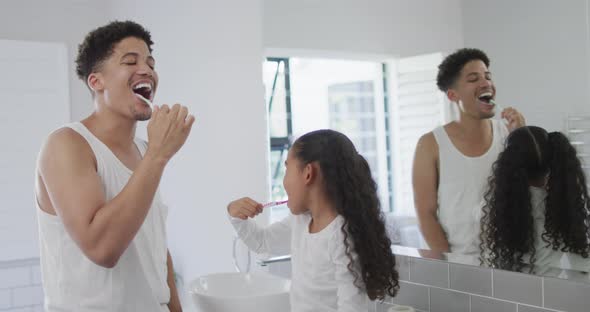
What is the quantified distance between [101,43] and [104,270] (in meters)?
0.58

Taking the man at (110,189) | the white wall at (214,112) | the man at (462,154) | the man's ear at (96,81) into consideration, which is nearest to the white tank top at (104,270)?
the man at (110,189)

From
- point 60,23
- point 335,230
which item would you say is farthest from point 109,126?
point 60,23

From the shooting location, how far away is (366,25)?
7.26 ft

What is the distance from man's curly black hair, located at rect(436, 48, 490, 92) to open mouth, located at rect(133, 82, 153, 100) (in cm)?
87

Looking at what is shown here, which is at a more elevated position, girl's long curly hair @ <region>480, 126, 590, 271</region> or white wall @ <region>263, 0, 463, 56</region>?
white wall @ <region>263, 0, 463, 56</region>

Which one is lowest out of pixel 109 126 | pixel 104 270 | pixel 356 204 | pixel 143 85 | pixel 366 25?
pixel 104 270

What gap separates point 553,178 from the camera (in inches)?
63.1

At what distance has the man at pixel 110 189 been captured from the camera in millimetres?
1286

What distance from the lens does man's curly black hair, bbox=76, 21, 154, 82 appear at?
5.12ft

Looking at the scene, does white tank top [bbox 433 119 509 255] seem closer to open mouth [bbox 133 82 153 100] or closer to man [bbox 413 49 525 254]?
man [bbox 413 49 525 254]

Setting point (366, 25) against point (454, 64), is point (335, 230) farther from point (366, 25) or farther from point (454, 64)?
point (366, 25)

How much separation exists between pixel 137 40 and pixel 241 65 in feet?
3.43

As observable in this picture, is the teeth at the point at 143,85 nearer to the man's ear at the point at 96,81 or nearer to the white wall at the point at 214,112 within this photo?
the man's ear at the point at 96,81

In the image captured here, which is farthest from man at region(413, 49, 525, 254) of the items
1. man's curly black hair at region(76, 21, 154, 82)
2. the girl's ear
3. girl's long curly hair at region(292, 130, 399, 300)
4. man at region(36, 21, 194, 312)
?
man's curly black hair at region(76, 21, 154, 82)
